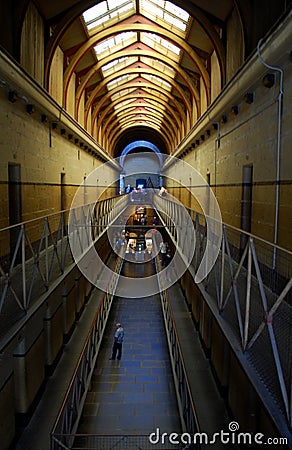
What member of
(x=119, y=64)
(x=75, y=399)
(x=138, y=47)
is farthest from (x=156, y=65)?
(x=75, y=399)

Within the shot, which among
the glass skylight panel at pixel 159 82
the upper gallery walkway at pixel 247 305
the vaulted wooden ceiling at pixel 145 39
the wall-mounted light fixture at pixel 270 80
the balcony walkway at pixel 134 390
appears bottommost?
the balcony walkway at pixel 134 390

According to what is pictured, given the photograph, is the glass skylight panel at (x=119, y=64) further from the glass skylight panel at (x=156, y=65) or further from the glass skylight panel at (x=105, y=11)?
the glass skylight panel at (x=105, y=11)

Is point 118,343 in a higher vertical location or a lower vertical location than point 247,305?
lower

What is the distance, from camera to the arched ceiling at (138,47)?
23.1ft

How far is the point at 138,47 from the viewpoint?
11.5m

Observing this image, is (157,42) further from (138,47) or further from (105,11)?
(105,11)

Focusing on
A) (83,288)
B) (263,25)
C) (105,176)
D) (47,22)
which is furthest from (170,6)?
(105,176)

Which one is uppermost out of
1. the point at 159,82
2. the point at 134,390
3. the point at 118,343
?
the point at 159,82

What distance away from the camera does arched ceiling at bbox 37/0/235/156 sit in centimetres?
704

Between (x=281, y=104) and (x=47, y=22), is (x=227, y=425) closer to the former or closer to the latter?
(x=281, y=104)

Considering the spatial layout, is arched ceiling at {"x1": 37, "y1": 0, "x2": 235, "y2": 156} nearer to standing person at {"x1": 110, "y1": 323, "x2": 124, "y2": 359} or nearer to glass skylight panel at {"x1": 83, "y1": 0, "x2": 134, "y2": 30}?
glass skylight panel at {"x1": 83, "y1": 0, "x2": 134, "y2": 30}

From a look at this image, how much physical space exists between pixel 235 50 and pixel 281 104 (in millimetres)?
2788

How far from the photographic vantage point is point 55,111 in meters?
7.23

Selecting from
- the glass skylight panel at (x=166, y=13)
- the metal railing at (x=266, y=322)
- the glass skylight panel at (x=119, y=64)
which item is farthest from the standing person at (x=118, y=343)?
the glass skylight panel at (x=119, y=64)
